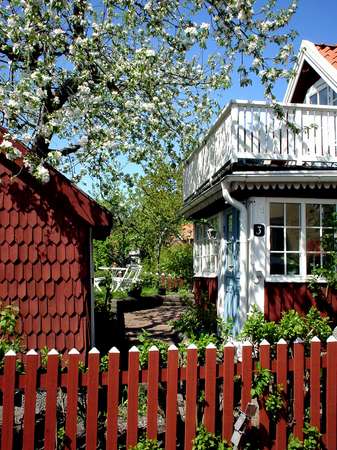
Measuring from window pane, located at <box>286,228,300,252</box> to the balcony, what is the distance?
127 cm

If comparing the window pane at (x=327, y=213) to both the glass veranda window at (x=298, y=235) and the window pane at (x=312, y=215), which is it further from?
the window pane at (x=312, y=215)

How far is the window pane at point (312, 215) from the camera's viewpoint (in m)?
8.36

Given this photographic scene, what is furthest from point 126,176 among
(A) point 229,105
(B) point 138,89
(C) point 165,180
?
(C) point 165,180

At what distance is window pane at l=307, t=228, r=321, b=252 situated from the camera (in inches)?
328

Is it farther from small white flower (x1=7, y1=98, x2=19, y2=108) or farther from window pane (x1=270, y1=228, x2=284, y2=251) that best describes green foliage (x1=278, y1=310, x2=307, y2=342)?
small white flower (x1=7, y1=98, x2=19, y2=108)

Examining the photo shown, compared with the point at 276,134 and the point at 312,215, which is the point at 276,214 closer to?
the point at 312,215

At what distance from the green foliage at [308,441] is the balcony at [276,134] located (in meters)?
4.82

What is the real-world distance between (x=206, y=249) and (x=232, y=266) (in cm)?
307

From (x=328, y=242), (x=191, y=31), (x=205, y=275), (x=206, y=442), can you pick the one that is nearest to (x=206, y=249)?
(x=205, y=275)

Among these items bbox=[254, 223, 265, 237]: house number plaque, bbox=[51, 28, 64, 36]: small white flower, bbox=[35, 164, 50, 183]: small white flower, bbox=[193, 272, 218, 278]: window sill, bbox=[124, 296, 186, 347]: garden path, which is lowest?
bbox=[124, 296, 186, 347]: garden path

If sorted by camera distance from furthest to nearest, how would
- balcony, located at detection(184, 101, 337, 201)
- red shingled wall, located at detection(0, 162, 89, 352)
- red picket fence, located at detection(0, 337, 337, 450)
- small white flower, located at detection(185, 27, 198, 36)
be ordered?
balcony, located at detection(184, 101, 337, 201) → small white flower, located at detection(185, 27, 198, 36) → red shingled wall, located at detection(0, 162, 89, 352) → red picket fence, located at detection(0, 337, 337, 450)

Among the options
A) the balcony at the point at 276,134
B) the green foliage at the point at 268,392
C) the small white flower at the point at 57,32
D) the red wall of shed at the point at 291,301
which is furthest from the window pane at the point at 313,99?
the green foliage at the point at 268,392

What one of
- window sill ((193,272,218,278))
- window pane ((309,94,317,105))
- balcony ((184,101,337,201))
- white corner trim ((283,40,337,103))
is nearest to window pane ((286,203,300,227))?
balcony ((184,101,337,201))

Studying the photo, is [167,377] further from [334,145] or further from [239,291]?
[334,145]
